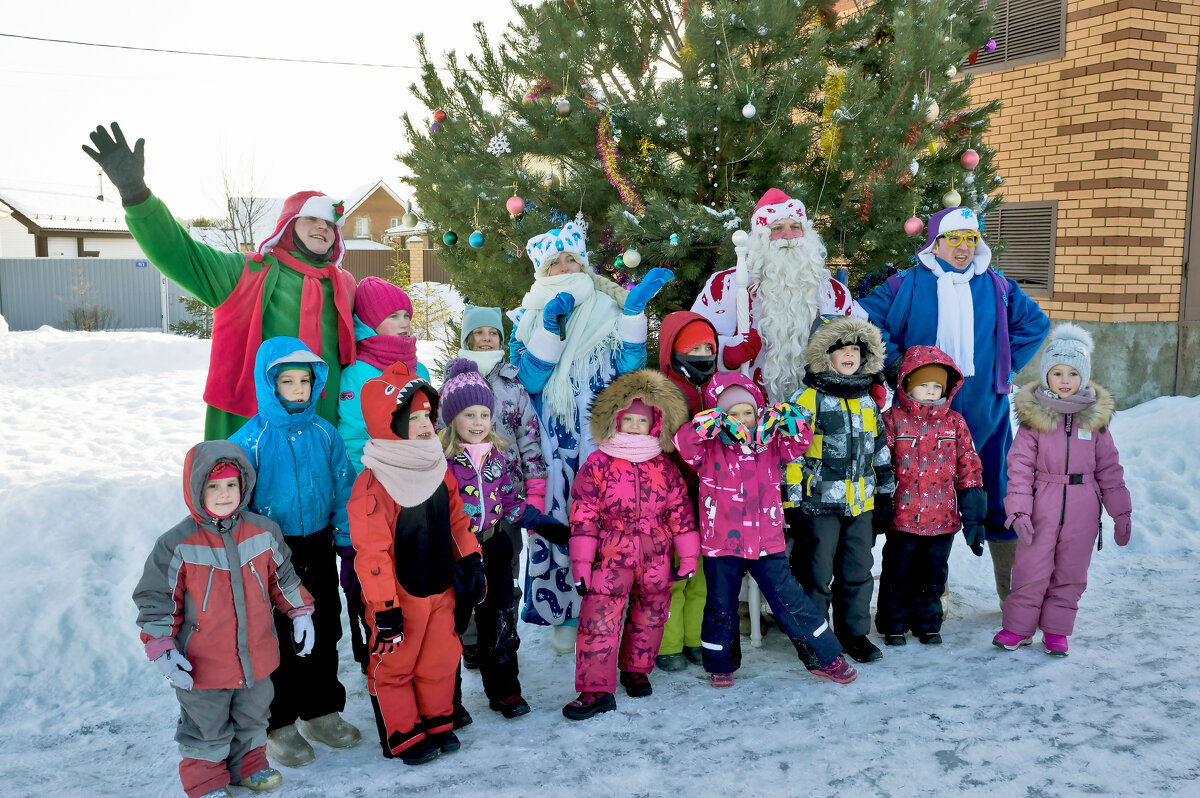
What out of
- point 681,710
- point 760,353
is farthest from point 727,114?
point 681,710

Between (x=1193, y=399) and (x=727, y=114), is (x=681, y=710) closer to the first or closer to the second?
(x=727, y=114)

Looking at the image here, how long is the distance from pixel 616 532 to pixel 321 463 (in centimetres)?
133

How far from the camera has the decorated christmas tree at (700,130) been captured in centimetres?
432

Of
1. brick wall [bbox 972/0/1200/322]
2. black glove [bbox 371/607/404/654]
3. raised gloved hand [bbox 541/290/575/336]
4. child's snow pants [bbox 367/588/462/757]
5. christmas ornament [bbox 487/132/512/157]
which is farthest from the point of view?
brick wall [bbox 972/0/1200/322]

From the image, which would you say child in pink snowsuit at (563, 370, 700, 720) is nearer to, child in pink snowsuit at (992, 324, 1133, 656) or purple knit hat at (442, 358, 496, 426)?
purple knit hat at (442, 358, 496, 426)

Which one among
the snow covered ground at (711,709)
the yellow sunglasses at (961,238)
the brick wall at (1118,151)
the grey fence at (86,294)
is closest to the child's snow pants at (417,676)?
the snow covered ground at (711,709)

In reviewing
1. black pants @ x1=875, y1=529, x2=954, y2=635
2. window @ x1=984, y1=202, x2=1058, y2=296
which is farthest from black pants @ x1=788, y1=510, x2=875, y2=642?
window @ x1=984, y1=202, x2=1058, y2=296

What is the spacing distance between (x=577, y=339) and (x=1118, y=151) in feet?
23.9

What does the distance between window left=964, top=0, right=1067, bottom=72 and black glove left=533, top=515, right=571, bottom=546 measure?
7.80m

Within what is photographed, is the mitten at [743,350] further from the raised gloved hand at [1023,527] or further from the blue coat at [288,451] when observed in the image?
the blue coat at [288,451]

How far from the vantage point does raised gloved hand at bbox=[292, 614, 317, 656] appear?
3.07 meters

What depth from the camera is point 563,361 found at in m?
4.14

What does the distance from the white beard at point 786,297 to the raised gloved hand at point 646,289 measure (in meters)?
0.60

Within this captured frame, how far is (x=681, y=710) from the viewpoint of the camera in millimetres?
3611
